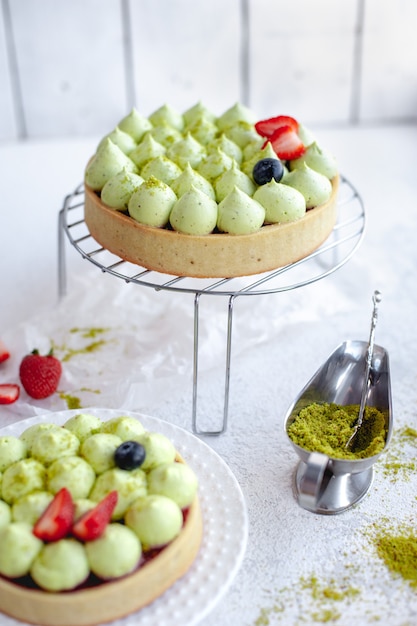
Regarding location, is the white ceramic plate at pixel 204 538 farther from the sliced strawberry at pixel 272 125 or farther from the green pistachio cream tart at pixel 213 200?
the sliced strawberry at pixel 272 125

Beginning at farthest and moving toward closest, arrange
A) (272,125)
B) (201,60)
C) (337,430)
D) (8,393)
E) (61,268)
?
(201,60) → (61,268) → (272,125) → (8,393) → (337,430)

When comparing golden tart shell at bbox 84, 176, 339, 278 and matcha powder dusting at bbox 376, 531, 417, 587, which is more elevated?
golden tart shell at bbox 84, 176, 339, 278

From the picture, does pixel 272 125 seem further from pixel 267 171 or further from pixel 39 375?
pixel 39 375

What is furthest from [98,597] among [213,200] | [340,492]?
[213,200]

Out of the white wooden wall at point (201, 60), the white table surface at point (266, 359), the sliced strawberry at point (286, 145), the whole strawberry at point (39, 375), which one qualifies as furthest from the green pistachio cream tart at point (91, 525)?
the white wooden wall at point (201, 60)

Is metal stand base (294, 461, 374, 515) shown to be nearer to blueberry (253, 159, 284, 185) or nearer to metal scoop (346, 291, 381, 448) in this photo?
metal scoop (346, 291, 381, 448)

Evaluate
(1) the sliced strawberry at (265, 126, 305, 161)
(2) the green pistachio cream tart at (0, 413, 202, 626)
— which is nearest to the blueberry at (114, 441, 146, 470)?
(2) the green pistachio cream tart at (0, 413, 202, 626)

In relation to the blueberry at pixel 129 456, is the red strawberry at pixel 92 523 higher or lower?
lower
